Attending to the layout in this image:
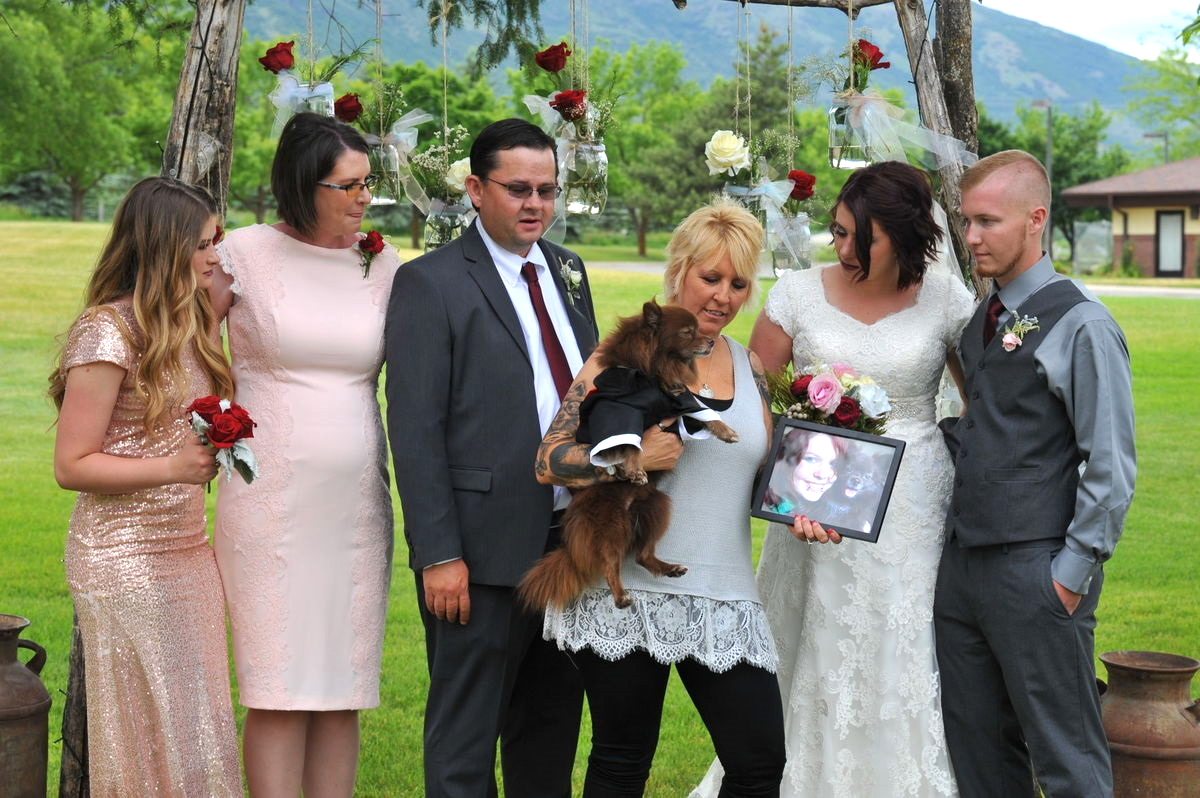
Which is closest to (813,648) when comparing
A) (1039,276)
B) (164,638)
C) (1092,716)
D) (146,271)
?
(1092,716)

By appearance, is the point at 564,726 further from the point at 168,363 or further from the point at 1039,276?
the point at 1039,276

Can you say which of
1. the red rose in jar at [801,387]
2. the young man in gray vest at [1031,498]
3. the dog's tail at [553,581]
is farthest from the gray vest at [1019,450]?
the dog's tail at [553,581]

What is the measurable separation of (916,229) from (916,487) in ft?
2.81

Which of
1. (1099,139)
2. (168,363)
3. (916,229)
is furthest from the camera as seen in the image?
(1099,139)

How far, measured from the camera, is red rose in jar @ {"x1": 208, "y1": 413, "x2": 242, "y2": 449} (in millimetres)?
3494

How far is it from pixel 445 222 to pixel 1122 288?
112 ft

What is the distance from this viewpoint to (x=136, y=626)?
3.75 meters

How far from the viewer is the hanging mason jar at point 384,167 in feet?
15.8

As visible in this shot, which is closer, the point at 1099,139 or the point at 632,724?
the point at 632,724

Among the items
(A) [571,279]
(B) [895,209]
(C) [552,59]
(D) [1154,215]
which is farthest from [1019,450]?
(D) [1154,215]

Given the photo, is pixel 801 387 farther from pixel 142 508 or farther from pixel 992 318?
pixel 142 508

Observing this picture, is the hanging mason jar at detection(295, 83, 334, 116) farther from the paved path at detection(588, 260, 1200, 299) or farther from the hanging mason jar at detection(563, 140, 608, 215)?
the paved path at detection(588, 260, 1200, 299)

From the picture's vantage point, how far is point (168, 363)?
12.4ft

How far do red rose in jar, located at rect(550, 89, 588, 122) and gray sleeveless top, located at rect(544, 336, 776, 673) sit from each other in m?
1.70
